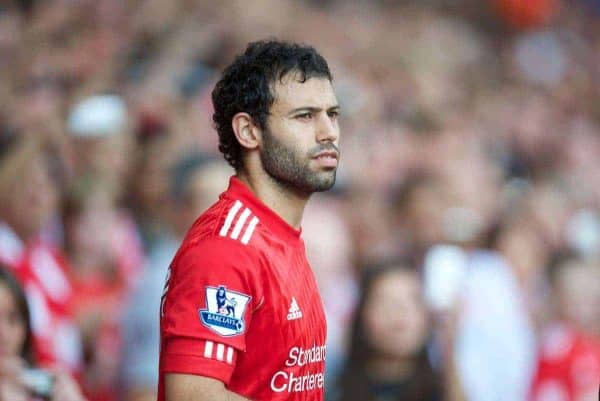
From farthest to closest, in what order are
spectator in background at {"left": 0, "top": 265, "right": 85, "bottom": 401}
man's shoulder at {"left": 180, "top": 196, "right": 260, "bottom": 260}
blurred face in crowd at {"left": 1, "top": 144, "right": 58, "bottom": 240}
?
blurred face in crowd at {"left": 1, "top": 144, "right": 58, "bottom": 240}, spectator in background at {"left": 0, "top": 265, "right": 85, "bottom": 401}, man's shoulder at {"left": 180, "top": 196, "right": 260, "bottom": 260}

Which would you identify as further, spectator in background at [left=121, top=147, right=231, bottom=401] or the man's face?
spectator in background at [left=121, top=147, right=231, bottom=401]

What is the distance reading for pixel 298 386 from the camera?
3.07 metres

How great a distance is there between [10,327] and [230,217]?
42.2 inches

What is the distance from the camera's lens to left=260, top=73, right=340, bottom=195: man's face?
312 cm

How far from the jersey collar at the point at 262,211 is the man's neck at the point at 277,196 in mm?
11

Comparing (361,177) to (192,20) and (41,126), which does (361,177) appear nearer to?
(192,20)

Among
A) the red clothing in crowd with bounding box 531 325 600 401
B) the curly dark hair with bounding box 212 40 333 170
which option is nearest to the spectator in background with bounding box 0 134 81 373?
the curly dark hair with bounding box 212 40 333 170

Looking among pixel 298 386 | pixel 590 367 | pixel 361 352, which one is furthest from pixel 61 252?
pixel 590 367

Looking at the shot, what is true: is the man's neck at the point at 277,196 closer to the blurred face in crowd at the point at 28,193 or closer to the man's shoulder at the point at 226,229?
the man's shoulder at the point at 226,229

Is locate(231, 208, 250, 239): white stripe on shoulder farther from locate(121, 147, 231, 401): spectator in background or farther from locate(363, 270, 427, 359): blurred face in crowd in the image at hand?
locate(363, 270, 427, 359): blurred face in crowd

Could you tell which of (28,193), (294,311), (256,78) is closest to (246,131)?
(256,78)

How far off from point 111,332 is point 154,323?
0.21m

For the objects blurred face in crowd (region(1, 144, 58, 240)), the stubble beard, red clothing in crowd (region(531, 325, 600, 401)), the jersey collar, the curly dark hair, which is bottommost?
the jersey collar

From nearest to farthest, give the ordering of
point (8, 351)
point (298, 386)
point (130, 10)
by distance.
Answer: point (298, 386)
point (8, 351)
point (130, 10)
